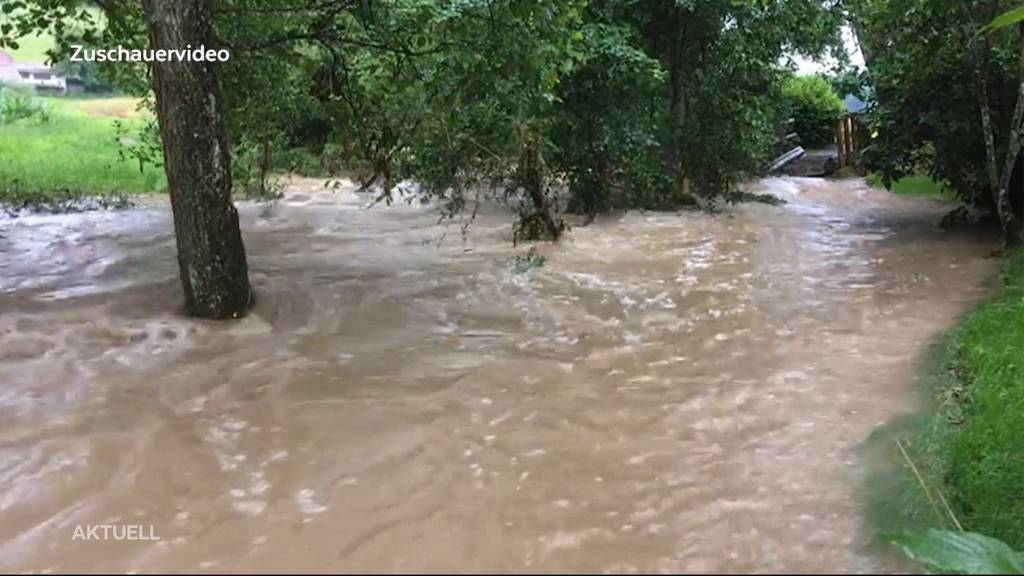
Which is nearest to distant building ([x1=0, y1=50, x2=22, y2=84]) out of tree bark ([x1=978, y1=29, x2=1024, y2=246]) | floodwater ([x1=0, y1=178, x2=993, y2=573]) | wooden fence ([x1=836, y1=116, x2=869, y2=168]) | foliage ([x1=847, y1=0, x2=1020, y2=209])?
floodwater ([x1=0, y1=178, x2=993, y2=573])

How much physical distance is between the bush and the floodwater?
12877mm

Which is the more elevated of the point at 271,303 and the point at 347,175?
the point at 347,175

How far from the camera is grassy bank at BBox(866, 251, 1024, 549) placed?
A: 3.80 m

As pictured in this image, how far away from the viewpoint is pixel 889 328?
22.5ft

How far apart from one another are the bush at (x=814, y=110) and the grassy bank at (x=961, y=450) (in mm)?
16866

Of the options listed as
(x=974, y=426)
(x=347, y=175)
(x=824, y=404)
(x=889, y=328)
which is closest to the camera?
(x=974, y=426)

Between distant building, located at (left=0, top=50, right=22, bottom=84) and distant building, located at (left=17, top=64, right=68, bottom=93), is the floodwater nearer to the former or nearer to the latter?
distant building, located at (left=0, top=50, right=22, bottom=84)

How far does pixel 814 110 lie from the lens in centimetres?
2230

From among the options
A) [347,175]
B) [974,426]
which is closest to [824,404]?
[974,426]

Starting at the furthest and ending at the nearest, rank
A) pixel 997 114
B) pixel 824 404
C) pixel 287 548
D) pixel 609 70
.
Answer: pixel 609 70 < pixel 997 114 < pixel 824 404 < pixel 287 548

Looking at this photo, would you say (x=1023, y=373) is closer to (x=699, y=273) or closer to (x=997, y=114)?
(x=699, y=273)

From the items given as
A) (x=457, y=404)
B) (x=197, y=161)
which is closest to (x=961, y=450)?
(x=457, y=404)

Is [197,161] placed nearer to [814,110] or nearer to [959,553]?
[959,553]

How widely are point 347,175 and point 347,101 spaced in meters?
7.12
